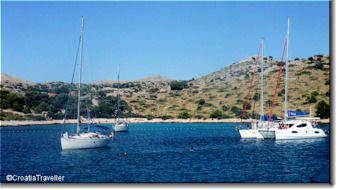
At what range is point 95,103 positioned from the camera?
94312 mm

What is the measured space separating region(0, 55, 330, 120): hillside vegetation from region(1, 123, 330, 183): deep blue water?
2595 centimetres

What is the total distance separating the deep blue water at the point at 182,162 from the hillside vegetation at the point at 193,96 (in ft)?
85.1

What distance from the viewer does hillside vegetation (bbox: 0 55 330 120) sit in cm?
7675

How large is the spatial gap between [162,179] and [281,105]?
52.2 metres

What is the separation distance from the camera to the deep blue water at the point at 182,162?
24.5 m

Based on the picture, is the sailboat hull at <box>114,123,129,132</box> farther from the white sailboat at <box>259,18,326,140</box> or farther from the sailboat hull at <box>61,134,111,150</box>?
the sailboat hull at <box>61,134,111,150</box>

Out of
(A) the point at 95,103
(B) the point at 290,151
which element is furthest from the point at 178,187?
(A) the point at 95,103

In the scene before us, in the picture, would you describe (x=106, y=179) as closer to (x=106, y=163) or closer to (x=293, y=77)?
(x=106, y=163)

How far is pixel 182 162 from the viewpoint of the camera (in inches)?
1176

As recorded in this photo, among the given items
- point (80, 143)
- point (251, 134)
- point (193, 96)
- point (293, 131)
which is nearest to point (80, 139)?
point (80, 143)

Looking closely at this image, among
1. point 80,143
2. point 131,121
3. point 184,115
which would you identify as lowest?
point 80,143

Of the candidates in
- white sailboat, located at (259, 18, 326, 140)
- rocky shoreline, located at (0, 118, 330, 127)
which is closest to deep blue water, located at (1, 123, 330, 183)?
white sailboat, located at (259, 18, 326, 140)

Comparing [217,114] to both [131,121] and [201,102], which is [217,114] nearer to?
[201,102]

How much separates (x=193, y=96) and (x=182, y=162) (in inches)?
2850
